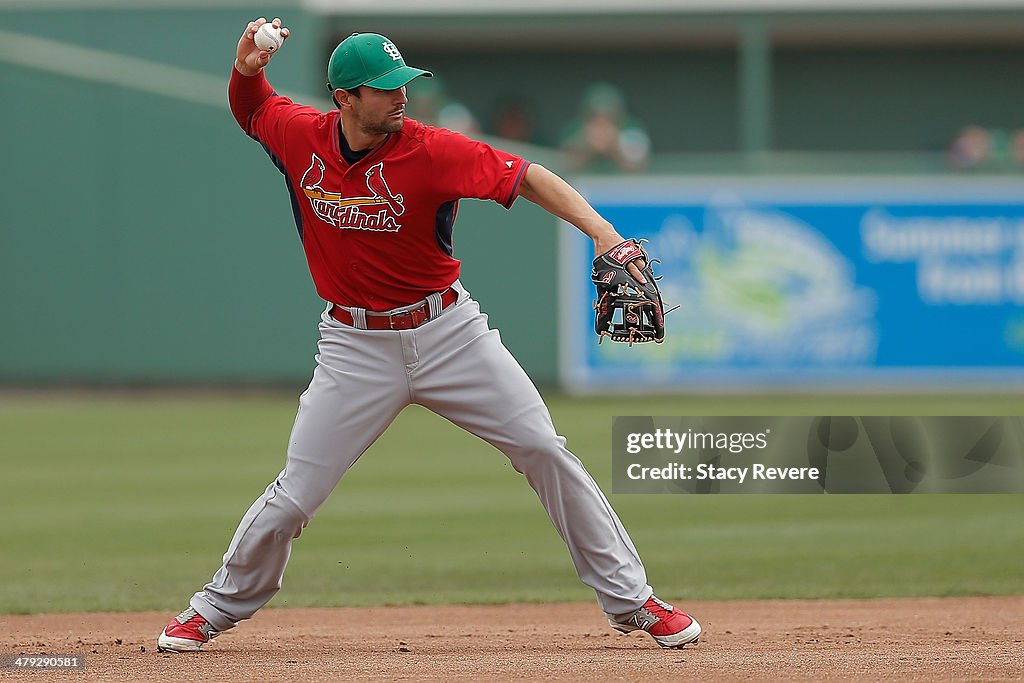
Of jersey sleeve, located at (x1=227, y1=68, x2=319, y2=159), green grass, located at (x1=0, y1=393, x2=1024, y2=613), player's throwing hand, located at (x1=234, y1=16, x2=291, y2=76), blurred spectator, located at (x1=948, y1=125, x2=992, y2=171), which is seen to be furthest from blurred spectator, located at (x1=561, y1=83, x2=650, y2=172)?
player's throwing hand, located at (x1=234, y1=16, x2=291, y2=76)

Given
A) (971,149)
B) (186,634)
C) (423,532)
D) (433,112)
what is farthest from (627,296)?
(971,149)

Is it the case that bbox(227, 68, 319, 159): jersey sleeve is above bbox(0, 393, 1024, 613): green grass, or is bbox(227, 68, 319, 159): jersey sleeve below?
above

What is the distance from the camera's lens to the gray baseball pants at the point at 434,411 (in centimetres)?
493

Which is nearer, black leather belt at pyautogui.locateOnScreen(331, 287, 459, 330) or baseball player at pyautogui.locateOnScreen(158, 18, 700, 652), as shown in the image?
baseball player at pyautogui.locateOnScreen(158, 18, 700, 652)

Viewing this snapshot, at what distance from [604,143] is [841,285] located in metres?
2.99

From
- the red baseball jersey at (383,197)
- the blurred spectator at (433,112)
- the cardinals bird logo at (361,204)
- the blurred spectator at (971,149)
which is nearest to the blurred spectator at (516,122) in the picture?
the blurred spectator at (433,112)

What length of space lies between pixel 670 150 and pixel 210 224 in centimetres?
858

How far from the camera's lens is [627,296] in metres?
4.78

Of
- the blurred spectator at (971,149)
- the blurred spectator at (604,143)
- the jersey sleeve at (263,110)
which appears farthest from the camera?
the blurred spectator at (971,149)

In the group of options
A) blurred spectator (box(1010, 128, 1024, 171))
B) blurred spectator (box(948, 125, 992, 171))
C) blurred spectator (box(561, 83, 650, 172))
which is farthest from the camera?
blurred spectator (box(948, 125, 992, 171))

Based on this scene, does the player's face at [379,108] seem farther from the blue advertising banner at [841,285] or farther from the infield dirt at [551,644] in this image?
the blue advertising banner at [841,285]

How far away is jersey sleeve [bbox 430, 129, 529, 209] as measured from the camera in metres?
4.73

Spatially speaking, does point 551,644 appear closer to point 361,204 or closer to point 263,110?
point 361,204

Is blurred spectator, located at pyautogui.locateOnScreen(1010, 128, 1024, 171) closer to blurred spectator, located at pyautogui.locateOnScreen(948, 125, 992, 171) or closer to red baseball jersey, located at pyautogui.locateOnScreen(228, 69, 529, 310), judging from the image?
blurred spectator, located at pyautogui.locateOnScreen(948, 125, 992, 171)
